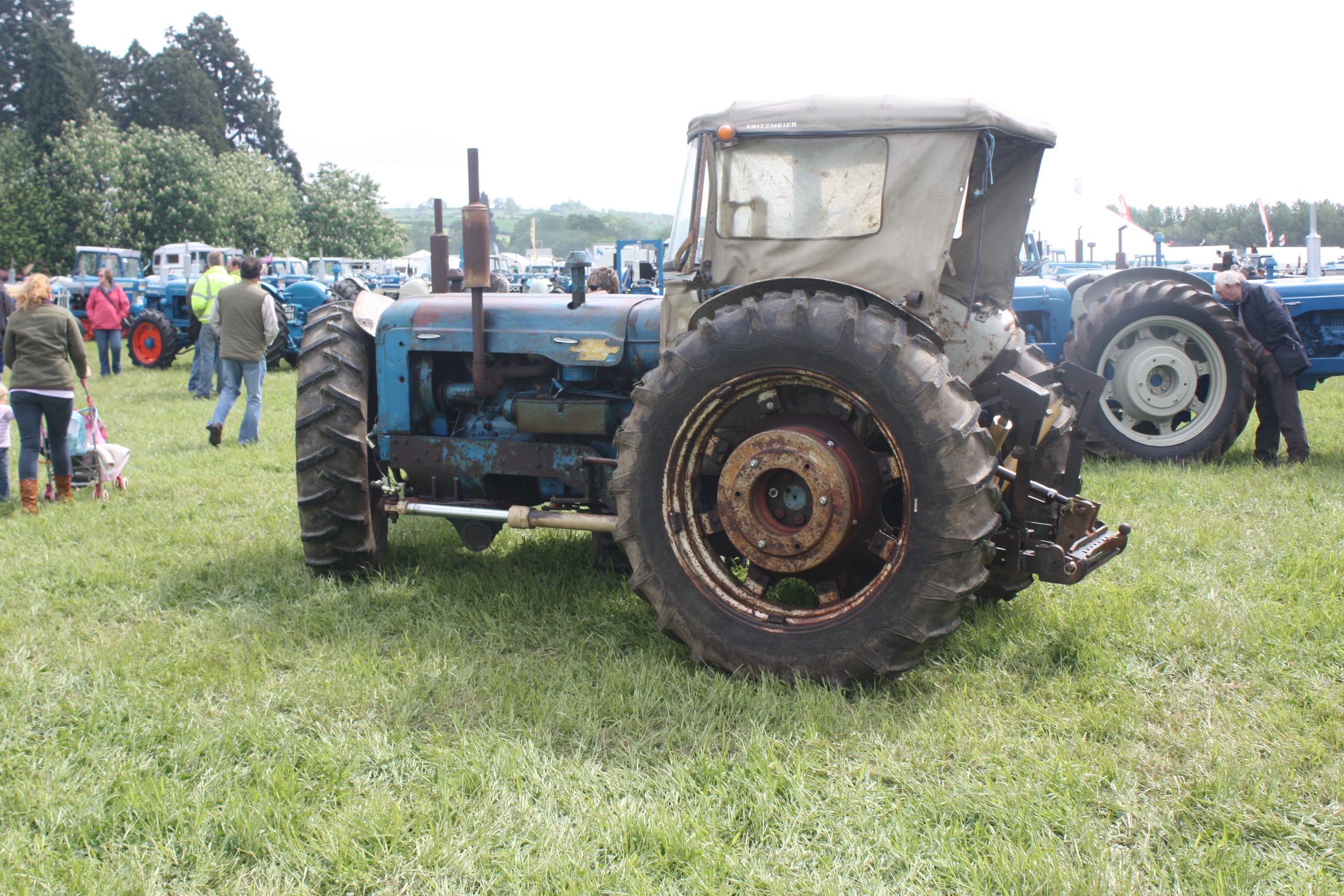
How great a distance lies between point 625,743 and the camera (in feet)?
10.7

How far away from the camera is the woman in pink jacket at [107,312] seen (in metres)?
14.7

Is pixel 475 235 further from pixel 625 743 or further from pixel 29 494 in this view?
pixel 29 494

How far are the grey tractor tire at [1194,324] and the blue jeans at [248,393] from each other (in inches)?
301

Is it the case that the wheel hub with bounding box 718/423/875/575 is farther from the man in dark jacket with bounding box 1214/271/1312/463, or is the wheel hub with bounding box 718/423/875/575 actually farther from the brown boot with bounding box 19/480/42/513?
the man in dark jacket with bounding box 1214/271/1312/463

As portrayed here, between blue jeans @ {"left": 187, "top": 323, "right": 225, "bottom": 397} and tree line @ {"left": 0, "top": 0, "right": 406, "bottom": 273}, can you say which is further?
tree line @ {"left": 0, "top": 0, "right": 406, "bottom": 273}

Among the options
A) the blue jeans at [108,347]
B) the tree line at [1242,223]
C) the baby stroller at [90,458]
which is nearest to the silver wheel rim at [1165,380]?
the baby stroller at [90,458]

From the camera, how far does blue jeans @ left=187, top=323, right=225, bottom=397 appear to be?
12867 mm

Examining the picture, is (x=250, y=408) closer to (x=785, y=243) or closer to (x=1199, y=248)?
(x=785, y=243)

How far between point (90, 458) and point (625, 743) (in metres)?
6.08

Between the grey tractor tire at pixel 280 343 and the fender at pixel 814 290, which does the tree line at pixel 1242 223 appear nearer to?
the grey tractor tire at pixel 280 343

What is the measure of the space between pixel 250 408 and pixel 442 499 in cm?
542

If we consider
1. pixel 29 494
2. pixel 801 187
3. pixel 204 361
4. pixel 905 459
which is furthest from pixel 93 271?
pixel 905 459

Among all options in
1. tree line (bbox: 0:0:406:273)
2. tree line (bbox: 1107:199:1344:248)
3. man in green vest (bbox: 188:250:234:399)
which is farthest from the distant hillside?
man in green vest (bbox: 188:250:234:399)

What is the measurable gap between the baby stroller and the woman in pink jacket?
8.14 metres
